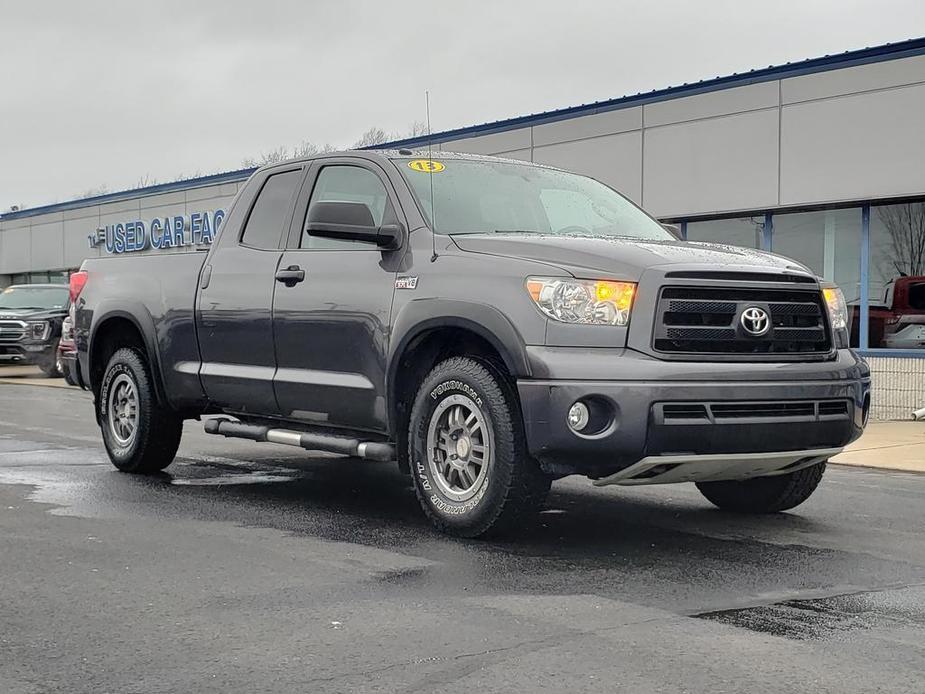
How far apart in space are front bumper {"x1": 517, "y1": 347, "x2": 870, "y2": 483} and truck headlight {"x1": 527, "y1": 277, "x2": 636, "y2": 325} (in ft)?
0.52

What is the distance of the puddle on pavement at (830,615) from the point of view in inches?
183

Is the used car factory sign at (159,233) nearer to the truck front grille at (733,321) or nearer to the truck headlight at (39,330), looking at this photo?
the truck headlight at (39,330)

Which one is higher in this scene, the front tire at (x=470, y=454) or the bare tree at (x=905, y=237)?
the bare tree at (x=905, y=237)

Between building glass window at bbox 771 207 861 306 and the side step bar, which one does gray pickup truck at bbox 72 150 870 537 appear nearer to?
the side step bar

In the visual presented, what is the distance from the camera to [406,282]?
6629 millimetres

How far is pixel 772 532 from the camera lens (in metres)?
6.79

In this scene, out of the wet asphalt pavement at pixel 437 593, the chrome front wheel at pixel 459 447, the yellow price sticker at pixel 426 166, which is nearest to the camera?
the wet asphalt pavement at pixel 437 593

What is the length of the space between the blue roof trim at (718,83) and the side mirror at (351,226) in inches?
406

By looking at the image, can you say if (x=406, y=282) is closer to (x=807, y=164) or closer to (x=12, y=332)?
(x=807, y=164)

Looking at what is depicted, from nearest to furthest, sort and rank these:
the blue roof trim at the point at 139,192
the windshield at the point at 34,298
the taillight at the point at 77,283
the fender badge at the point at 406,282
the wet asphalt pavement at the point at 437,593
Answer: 1. the wet asphalt pavement at the point at 437,593
2. the fender badge at the point at 406,282
3. the taillight at the point at 77,283
4. the windshield at the point at 34,298
5. the blue roof trim at the point at 139,192

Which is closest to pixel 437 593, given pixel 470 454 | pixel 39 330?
pixel 470 454

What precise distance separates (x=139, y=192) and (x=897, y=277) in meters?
21.9

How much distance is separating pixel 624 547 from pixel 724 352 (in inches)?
43.8

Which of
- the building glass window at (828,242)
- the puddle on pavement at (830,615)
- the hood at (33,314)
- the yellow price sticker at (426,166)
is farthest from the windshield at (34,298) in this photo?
the puddle on pavement at (830,615)
